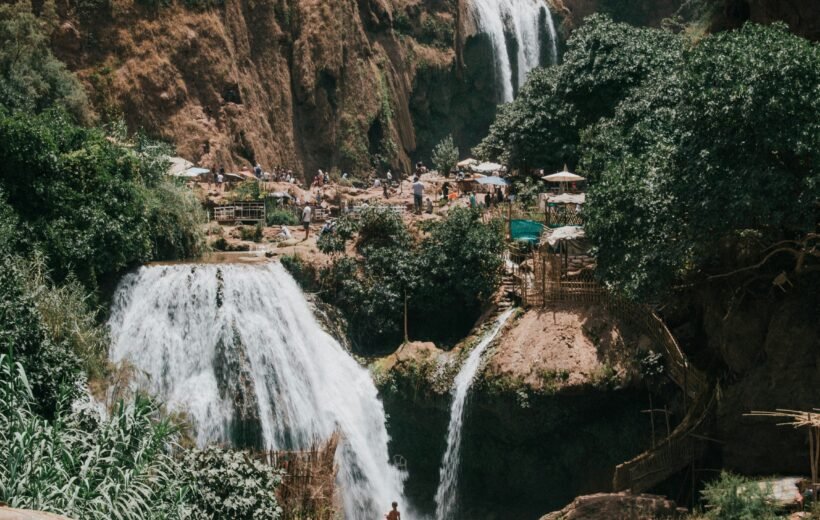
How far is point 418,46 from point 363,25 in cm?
469

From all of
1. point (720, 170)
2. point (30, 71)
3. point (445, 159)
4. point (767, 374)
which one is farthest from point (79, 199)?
point (445, 159)

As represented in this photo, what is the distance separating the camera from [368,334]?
105ft

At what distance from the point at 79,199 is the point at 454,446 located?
11.4m

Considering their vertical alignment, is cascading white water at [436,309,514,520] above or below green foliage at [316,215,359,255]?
below

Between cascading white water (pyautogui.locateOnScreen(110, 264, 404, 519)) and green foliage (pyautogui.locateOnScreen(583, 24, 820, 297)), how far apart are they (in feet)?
25.6

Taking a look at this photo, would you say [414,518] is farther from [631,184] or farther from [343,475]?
[631,184]

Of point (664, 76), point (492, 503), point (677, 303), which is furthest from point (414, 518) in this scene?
point (664, 76)

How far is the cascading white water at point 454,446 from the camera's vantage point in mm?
28328

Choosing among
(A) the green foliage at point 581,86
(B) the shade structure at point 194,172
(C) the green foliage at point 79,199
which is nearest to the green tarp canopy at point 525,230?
(A) the green foliage at point 581,86

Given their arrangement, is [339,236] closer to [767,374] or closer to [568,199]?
[568,199]

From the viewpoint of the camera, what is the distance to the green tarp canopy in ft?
108

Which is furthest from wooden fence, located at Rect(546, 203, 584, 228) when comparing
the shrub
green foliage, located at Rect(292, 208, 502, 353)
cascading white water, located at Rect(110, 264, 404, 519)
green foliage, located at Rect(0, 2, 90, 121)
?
green foliage, located at Rect(0, 2, 90, 121)

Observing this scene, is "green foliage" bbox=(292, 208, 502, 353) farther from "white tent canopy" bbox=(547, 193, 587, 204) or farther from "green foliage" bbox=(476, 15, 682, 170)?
"green foliage" bbox=(476, 15, 682, 170)

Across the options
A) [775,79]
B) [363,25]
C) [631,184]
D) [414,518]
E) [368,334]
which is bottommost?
[414,518]
